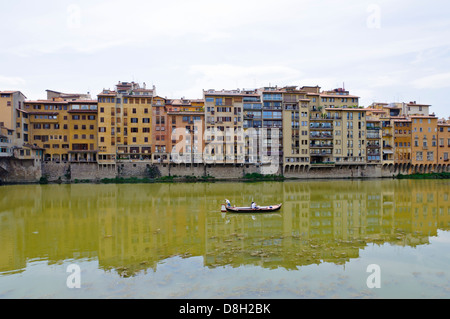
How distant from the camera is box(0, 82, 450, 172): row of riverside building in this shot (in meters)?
66.4

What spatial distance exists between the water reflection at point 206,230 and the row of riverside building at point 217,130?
99.3ft

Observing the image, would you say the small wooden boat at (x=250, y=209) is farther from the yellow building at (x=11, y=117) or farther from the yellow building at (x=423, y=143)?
the yellow building at (x=423, y=143)

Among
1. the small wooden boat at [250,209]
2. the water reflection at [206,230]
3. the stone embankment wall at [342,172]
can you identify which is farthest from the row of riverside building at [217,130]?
the small wooden boat at [250,209]

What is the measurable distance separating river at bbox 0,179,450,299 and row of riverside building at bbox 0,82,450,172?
3514 cm

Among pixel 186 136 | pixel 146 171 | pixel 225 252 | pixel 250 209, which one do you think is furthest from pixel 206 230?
pixel 186 136

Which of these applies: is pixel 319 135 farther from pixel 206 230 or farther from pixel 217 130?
pixel 206 230

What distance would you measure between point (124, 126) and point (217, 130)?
18250mm

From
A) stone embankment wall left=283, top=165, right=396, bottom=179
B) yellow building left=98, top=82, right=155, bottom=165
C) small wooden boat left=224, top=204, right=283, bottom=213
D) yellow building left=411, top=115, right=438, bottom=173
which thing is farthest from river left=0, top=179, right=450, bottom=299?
yellow building left=411, top=115, right=438, bottom=173

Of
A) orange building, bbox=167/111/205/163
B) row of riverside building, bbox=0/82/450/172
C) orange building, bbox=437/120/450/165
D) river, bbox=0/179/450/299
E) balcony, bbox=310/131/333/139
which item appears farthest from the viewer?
orange building, bbox=437/120/450/165

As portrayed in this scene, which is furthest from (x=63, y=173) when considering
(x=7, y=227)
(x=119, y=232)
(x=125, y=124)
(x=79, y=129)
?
(x=119, y=232)

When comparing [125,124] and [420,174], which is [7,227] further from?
[420,174]

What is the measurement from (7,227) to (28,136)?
46772mm

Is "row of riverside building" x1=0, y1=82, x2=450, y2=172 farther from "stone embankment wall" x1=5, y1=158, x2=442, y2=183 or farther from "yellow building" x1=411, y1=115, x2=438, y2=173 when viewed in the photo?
"stone embankment wall" x1=5, y1=158, x2=442, y2=183
